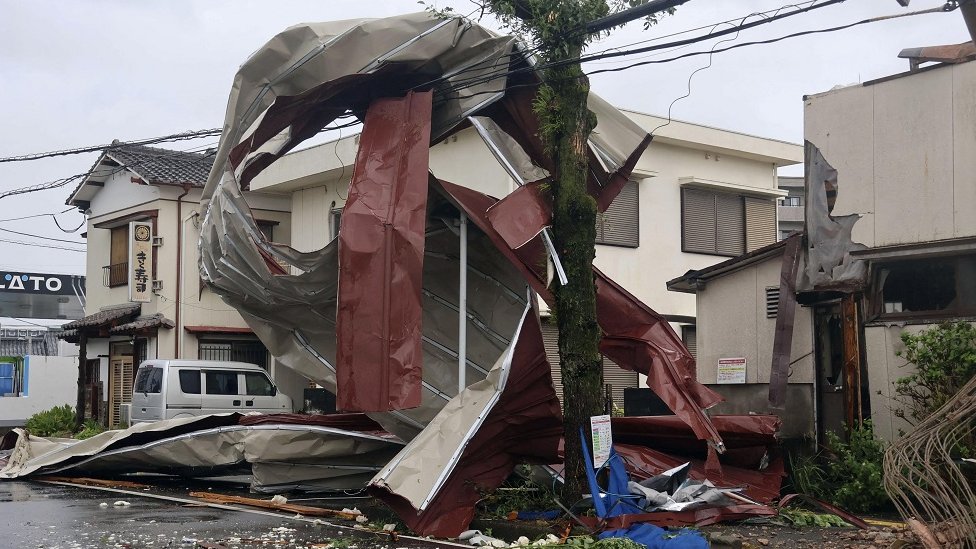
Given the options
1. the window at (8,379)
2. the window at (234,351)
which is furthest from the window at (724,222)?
the window at (8,379)

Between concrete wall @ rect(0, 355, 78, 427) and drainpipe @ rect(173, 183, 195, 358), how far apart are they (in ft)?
40.6

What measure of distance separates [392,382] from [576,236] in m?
2.43

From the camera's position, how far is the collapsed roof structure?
10164 millimetres

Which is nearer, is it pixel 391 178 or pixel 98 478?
pixel 391 178

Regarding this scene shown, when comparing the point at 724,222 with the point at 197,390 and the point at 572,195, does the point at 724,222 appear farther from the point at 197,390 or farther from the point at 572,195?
the point at 572,195

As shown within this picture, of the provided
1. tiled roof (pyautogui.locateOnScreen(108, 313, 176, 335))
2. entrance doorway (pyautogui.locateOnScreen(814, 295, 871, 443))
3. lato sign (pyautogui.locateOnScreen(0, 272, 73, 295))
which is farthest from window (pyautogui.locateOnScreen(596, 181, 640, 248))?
lato sign (pyautogui.locateOnScreen(0, 272, 73, 295))

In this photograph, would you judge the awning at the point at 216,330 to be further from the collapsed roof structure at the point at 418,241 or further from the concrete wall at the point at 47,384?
the collapsed roof structure at the point at 418,241

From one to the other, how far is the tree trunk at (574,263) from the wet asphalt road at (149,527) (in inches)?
83.3

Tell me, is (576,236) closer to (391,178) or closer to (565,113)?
(565,113)

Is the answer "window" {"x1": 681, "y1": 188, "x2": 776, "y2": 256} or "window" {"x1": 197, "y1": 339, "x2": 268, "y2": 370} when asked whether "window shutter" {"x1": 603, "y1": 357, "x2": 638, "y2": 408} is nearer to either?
"window" {"x1": 681, "y1": 188, "x2": 776, "y2": 256}

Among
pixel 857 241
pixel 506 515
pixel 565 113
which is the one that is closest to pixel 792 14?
pixel 565 113

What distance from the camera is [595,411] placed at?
10312 mm

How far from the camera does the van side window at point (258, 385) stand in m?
22.7

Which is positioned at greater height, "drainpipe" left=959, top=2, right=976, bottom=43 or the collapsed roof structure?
"drainpipe" left=959, top=2, right=976, bottom=43
